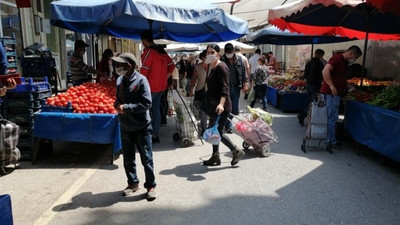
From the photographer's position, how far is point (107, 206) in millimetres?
4008

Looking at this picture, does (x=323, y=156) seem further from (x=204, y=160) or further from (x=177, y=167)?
(x=177, y=167)

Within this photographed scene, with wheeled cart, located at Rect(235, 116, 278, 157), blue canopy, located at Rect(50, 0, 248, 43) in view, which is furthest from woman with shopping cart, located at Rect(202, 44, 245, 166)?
blue canopy, located at Rect(50, 0, 248, 43)

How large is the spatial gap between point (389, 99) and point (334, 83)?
40.4 inches

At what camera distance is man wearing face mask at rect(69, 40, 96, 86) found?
24.5ft

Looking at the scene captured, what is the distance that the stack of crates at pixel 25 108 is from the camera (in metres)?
5.36

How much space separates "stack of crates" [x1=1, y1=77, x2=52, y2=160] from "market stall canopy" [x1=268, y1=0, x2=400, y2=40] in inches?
196

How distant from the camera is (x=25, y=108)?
5445 mm

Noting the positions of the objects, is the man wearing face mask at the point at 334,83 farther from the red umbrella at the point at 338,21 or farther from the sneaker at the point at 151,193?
the sneaker at the point at 151,193

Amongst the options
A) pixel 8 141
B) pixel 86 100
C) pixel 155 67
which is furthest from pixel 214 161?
pixel 8 141

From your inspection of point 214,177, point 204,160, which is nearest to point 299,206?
point 214,177

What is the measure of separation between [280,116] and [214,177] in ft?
19.0

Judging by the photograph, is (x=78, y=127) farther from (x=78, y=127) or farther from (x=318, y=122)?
(x=318, y=122)

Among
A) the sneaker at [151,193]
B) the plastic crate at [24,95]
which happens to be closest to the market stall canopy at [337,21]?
the sneaker at [151,193]

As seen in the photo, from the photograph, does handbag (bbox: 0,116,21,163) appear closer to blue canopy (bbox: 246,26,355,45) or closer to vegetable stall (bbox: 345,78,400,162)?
vegetable stall (bbox: 345,78,400,162)
